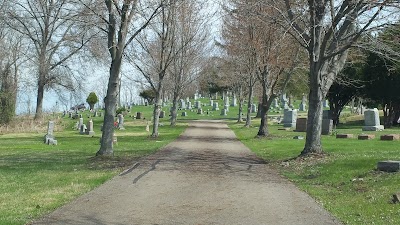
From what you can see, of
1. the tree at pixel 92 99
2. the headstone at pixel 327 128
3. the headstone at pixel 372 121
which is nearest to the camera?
the headstone at pixel 327 128

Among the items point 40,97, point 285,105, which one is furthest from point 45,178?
point 285,105

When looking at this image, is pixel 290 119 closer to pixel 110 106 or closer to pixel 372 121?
pixel 372 121

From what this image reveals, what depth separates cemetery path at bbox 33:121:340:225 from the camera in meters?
7.52

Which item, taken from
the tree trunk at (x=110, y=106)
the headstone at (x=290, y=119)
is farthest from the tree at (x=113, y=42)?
the headstone at (x=290, y=119)

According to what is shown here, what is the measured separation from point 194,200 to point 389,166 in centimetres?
490

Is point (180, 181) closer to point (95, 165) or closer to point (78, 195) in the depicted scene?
point (78, 195)

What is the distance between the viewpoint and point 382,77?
123ft

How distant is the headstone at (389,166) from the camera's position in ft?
36.2

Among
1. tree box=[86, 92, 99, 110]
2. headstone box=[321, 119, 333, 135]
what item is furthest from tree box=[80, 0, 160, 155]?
tree box=[86, 92, 99, 110]

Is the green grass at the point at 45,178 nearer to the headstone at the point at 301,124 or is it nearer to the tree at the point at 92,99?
the headstone at the point at 301,124

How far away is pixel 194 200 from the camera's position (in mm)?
9086

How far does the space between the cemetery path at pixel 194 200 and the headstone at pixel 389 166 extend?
2.19 meters

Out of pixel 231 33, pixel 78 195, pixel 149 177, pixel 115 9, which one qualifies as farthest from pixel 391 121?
pixel 78 195

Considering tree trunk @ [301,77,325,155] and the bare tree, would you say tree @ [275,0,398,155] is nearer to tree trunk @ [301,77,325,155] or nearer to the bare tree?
tree trunk @ [301,77,325,155]
